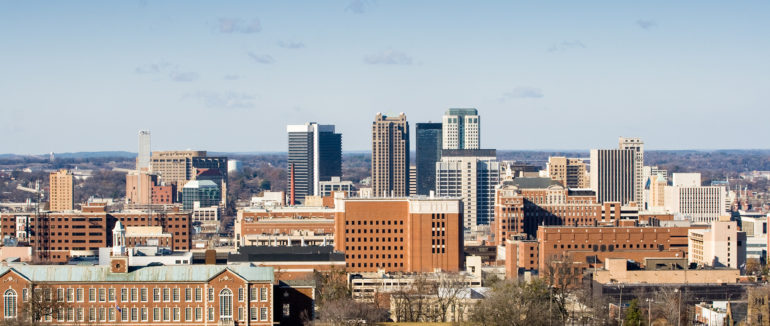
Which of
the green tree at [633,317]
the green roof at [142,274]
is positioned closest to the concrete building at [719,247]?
the green tree at [633,317]

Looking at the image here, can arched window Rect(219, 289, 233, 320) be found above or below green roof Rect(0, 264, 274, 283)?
below

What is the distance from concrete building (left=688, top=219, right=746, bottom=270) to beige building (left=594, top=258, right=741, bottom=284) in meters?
25.7

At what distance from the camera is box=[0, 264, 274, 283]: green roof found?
348 feet

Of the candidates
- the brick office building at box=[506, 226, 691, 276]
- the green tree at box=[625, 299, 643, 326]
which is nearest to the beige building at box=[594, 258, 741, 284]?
the brick office building at box=[506, 226, 691, 276]

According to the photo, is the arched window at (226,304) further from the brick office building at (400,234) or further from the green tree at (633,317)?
the brick office building at (400,234)

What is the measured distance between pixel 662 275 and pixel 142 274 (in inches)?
2206

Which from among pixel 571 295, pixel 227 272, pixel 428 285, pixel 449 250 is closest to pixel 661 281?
pixel 571 295

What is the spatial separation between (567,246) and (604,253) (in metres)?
5.14

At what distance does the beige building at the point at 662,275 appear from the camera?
139875 mm

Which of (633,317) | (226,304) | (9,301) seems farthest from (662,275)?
(9,301)

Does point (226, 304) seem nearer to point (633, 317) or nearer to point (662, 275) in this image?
point (633, 317)

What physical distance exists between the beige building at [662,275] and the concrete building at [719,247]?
25666 millimetres

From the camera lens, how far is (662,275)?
140500 millimetres

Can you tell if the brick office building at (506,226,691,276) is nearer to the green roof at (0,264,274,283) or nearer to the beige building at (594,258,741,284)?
the beige building at (594,258,741,284)
